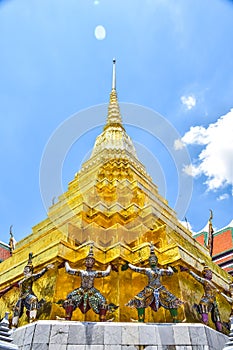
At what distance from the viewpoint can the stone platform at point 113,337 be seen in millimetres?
8578

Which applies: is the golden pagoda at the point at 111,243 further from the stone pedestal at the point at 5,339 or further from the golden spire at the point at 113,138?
the stone pedestal at the point at 5,339

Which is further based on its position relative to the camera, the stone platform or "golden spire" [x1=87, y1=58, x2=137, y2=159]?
"golden spire" [x1=87, y1=58, x2=137, y2=159]

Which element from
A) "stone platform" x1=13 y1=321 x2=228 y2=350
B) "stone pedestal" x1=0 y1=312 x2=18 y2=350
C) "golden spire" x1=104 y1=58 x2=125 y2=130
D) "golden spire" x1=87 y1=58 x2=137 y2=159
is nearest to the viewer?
"stone pedestal" x1=0 y1=312 x2=18 y2=350

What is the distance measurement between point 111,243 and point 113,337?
5002 mm

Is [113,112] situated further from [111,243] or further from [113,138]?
[111,243]

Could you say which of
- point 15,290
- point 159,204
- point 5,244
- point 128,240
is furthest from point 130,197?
point 5,244

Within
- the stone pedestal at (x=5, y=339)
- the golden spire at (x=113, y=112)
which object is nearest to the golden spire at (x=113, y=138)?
the golden spire at (x=113, y=112)

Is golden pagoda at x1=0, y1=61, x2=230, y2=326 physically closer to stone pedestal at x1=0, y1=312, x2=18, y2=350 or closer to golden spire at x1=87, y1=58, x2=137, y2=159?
golden spire at x1=87, y1=58, x2=137, y2=159

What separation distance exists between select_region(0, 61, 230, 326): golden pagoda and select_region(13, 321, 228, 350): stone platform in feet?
4.19

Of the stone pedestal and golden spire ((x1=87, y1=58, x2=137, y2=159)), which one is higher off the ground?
golden spire ((x1=87, y1=58, x2=137, y2=159))

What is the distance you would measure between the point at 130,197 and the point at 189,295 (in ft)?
21.2

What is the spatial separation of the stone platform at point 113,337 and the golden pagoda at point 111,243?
50.3 inches

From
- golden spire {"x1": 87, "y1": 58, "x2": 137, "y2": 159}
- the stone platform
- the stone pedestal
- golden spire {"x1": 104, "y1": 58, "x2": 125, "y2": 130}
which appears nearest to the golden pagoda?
golden spire {"x1": 87, "y1": 58, "x2": 137, "y2": 159}

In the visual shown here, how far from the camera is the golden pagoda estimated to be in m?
11.0
